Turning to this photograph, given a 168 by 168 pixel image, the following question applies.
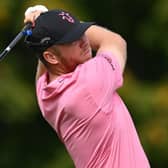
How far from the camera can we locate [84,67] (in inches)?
203

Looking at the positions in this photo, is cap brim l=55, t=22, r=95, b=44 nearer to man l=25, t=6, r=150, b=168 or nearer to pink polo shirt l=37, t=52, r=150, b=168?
man l=25, t=6, r=150, b=168

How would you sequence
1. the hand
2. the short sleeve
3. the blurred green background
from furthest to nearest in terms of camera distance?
the blurred green background
the hand
the short sleeve

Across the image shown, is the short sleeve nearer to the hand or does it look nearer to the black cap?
the black cap

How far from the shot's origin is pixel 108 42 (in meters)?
5.54

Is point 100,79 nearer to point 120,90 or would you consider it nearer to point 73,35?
point 73,35

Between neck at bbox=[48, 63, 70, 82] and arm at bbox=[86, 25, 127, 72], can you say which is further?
arm at bbox=[86, 25, 127, 72]

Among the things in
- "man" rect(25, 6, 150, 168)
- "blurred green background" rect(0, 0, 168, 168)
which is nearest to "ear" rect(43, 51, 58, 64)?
"man" rect(25, 6, 150, 168)

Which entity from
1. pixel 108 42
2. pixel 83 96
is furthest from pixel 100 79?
pixel 108 42

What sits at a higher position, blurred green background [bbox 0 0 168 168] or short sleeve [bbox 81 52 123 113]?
short sleeve [bbox 81 52 123 113]

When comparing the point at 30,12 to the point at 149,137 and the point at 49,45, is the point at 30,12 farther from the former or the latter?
the point at 149,137

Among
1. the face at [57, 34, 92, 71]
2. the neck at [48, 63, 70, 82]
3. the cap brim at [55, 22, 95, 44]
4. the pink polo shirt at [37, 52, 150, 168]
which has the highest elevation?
the cap brim at [55, 22, 95, 44]

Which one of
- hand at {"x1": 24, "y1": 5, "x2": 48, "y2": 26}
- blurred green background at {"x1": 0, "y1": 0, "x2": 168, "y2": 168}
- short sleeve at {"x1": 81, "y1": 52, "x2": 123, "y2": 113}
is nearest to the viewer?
short sleeve at {"x1": 81, "y1": 52, "x2": 123, "y2": 113}

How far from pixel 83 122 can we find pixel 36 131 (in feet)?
13.6

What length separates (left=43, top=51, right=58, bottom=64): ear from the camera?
17.1ft
